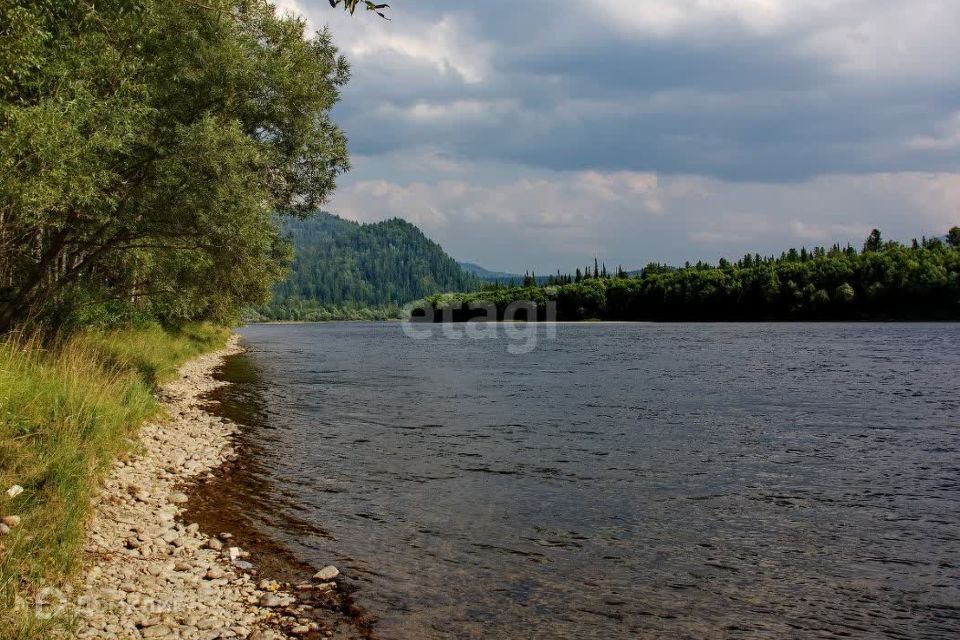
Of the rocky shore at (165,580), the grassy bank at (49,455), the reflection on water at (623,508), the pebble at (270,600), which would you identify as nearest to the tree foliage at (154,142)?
the grassy bank at (49,455)

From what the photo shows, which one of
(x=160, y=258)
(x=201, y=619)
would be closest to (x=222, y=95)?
(x=160, y=258)

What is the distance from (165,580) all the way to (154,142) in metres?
15.0

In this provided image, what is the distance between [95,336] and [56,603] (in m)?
23.0

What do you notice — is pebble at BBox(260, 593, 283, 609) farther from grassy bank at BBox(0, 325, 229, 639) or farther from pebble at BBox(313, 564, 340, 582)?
grassy bank at BBox(0, 325, 229, 639)

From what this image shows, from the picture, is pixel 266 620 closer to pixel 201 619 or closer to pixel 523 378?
pixel 201 619

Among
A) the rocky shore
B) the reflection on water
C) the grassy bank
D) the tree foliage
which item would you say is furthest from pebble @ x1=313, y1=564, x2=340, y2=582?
the tree foliage

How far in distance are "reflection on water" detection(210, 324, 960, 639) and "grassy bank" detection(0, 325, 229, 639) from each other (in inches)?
148

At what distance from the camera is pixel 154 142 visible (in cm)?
2069

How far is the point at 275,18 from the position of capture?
955 inches

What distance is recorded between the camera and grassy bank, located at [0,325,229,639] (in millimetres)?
8555

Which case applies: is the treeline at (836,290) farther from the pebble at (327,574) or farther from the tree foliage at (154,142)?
the pebble at (327,574)

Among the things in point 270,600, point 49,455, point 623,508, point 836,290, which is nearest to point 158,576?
point 270,600

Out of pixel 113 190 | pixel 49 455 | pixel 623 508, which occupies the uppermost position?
pixel 113 190

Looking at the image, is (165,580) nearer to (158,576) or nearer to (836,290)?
(158,576)
